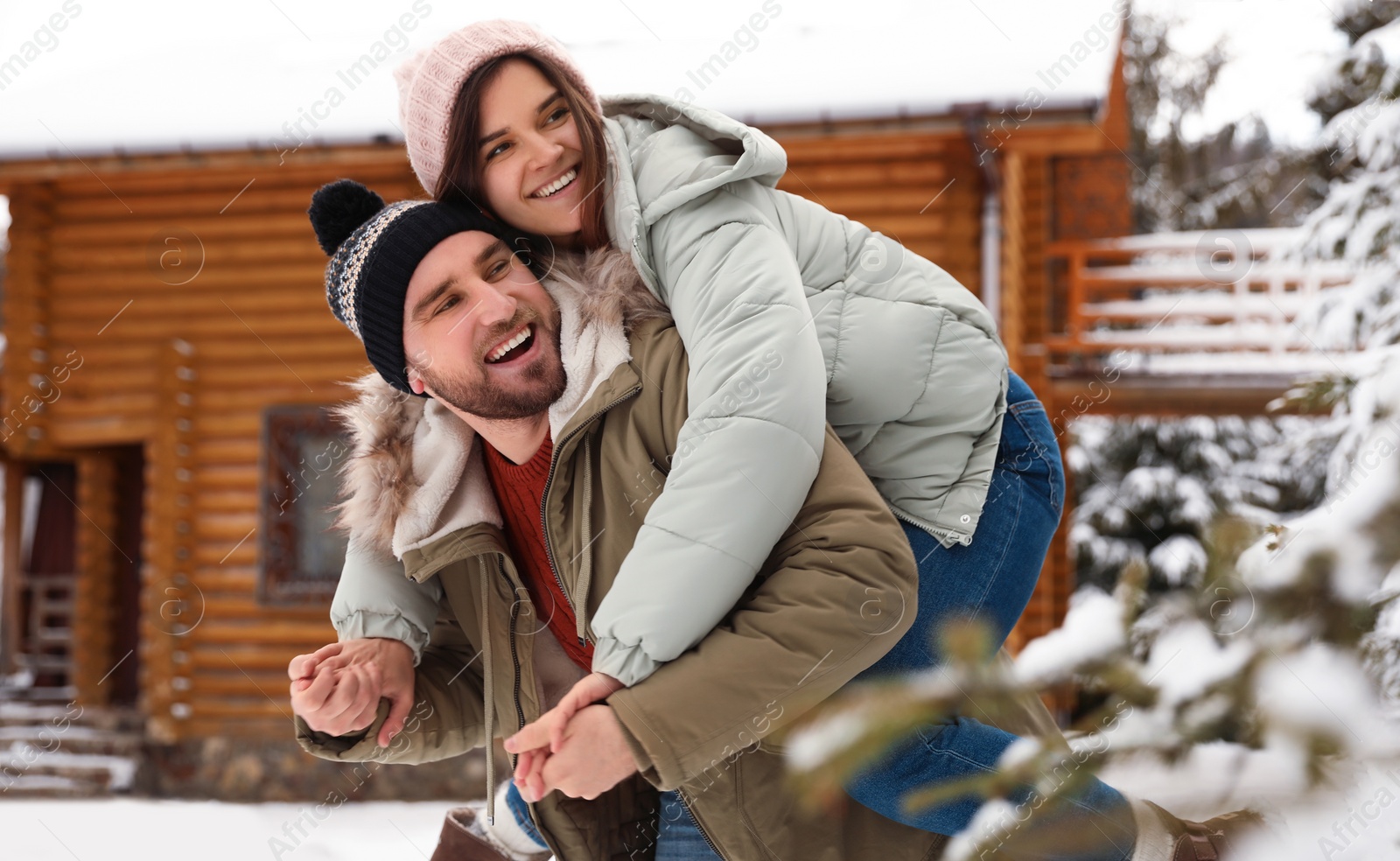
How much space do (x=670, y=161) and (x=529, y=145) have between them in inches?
9.5

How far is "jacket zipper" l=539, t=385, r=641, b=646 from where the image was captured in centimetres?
159

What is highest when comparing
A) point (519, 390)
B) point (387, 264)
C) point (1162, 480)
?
point (387, 264)

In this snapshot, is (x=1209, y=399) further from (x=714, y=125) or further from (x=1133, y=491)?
(x=714, y=125)

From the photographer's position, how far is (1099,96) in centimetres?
544

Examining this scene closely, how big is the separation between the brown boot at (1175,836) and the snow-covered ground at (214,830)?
3.81 metres

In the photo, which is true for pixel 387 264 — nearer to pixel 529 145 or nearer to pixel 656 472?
pixel 529 145

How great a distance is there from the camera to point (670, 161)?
1641 mm

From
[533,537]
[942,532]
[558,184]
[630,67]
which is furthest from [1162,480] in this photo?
[558,184]

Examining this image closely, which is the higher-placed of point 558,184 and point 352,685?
point 558,184

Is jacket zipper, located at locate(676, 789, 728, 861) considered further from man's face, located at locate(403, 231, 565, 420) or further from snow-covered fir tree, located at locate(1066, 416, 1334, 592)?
snow-covered fir tree, located at locate(1066, 416, 1334, 592)

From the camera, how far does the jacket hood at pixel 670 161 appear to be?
1.58 metres

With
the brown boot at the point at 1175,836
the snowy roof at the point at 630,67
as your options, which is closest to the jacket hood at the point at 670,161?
the brown boot at the point at 1175,836

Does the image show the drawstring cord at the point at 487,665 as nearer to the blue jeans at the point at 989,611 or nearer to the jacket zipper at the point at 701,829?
the jacket zipper at the point at 701,829

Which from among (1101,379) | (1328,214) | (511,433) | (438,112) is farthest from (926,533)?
(1101,379)
